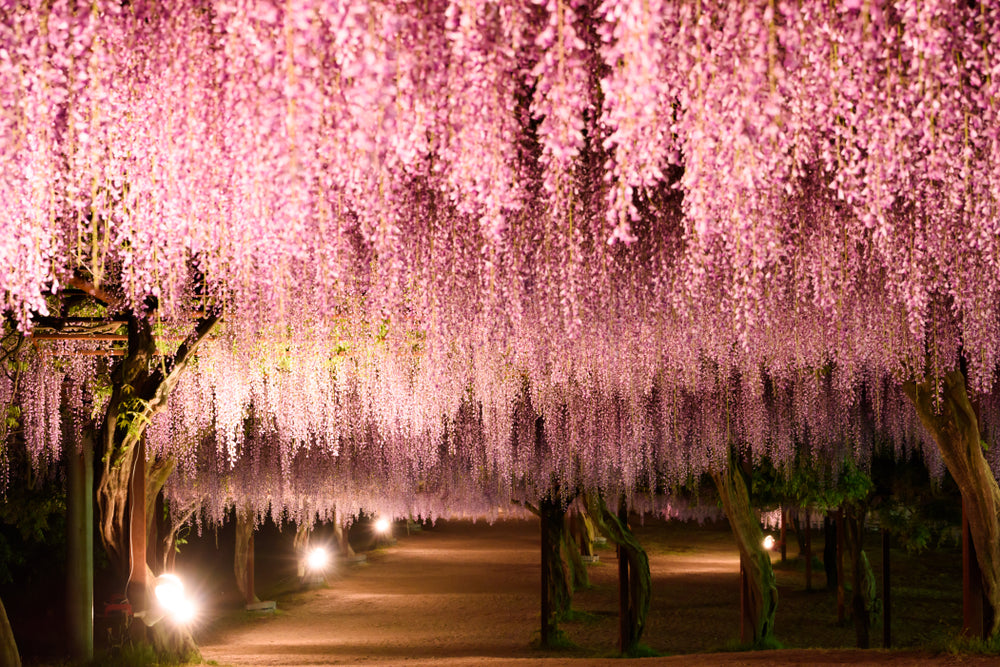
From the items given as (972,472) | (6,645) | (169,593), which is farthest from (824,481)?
(6,645)

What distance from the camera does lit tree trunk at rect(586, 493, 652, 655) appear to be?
1408 cm

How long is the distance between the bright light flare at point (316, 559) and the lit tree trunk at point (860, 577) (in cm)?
1103

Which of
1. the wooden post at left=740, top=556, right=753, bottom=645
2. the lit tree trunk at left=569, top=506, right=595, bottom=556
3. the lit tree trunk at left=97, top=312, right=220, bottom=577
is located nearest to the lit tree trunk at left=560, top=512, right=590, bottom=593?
the lit tree trunk at left=569, top=506, right=595, bottom=556

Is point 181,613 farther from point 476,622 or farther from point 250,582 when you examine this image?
point 250,582

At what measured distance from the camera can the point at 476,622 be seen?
17016mm

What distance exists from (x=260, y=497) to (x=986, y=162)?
48.5ft

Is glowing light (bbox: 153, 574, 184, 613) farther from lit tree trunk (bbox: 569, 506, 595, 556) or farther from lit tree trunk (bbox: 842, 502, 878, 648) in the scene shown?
lit tree trunk (bbox: 569, 506, 595, 556)

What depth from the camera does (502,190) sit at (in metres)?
3.82

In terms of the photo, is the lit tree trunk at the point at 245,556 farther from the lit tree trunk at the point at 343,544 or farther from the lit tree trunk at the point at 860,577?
the lit tree trunk at the point at 860,577

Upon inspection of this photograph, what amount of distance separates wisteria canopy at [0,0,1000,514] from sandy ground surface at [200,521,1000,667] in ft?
12.0

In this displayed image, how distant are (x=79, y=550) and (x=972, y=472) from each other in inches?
349

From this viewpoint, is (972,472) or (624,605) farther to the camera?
(624,605)

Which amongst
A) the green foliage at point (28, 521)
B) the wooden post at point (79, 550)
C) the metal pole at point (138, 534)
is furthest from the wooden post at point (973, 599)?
the green foliage at point (28, 521)

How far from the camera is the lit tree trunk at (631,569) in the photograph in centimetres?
1408
